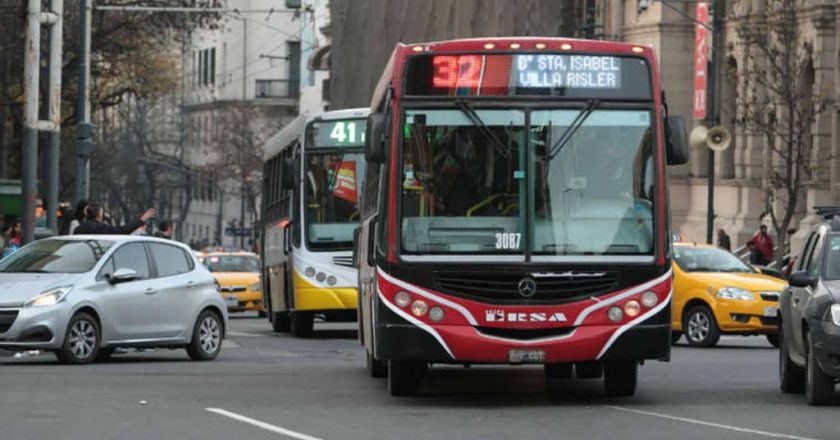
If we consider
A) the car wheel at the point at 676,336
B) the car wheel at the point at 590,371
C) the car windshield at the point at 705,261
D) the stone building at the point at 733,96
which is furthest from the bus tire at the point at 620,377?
the stone building at the point at 733,96

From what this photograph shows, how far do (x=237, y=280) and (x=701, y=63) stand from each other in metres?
14.2

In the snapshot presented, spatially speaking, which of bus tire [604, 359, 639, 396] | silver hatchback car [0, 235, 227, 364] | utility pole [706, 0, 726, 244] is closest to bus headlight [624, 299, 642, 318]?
bus tire [604, 359, 639, 396]

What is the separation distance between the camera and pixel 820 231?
18375 millimetres

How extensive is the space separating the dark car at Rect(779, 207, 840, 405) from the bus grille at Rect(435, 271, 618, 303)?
61.1 inches

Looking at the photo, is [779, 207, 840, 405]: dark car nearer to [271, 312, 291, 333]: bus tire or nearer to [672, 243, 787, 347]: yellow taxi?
[672, 243, 787, 347]: yellow taxi

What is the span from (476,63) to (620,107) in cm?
116

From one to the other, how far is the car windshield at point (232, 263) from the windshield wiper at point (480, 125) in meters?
28.6

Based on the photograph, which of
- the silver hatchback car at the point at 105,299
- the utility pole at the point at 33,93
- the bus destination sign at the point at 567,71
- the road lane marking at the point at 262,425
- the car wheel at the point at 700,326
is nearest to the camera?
the road lane marking at the point at 262,425

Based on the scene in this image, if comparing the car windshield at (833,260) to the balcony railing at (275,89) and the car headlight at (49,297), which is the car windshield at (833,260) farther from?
the balcony railing at (275,89)

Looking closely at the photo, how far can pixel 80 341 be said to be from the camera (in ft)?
75.5

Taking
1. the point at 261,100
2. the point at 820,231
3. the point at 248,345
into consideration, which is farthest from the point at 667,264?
the point at 261,100

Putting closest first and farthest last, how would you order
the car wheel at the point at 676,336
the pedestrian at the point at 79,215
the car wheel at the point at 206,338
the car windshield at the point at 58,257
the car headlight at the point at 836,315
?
the car headlight at the point at 836,315, the car windshield at the point at 58,257, the car wheel at the point at 206,338, the pedestrian at the point at 79,215, the car wheel at the point at 676,336

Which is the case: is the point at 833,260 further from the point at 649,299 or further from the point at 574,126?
the point at 574,126

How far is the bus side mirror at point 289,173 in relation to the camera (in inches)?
1177
